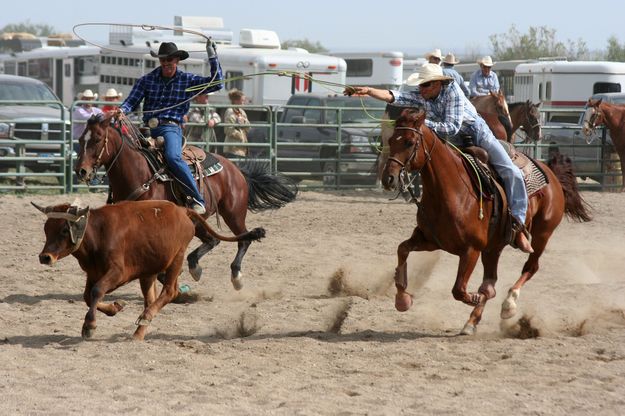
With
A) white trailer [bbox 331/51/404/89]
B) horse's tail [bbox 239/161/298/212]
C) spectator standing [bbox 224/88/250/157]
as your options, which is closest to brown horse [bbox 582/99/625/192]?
→ spectator standing [bbox 224/88/250/157]

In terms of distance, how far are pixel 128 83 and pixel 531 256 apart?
61.0 ft

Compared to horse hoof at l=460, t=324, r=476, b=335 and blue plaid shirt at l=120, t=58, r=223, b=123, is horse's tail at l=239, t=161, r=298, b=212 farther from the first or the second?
horse hoof at l=460, t=324, r=476, b=335

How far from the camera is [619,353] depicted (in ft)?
22.9

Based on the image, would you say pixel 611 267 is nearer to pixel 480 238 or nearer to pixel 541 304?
pixel 541 304

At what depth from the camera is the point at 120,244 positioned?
698 centimetres

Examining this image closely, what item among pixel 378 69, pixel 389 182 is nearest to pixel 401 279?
pixel 389 182

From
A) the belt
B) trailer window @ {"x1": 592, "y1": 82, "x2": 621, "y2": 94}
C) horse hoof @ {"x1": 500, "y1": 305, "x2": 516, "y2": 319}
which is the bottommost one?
horse hoof @ {"x1": 500, "y1": 305, "x2": 516, "y2": 319}

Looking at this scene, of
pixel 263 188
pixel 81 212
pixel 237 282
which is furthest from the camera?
pixel 263 188

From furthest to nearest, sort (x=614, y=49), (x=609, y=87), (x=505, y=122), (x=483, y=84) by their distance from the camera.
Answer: (x=614, y=49) → (x=609, y=87) → (x=483, y=84) → (x=505, y=122)

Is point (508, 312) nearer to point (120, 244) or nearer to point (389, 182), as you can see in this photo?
point (389, 182)

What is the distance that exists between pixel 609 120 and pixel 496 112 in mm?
3532

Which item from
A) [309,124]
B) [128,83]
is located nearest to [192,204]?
[309,124]

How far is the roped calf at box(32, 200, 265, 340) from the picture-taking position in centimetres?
675

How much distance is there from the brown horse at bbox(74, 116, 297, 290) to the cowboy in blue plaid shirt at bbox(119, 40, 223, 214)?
0.62 feet
